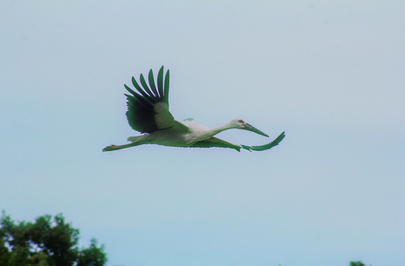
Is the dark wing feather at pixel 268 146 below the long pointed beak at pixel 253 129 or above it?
below

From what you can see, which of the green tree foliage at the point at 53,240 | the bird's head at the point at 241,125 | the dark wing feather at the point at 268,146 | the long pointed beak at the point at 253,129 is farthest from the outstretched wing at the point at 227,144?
the green tree foliage at the point at 53,240

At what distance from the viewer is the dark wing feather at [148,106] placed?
13.5 meters

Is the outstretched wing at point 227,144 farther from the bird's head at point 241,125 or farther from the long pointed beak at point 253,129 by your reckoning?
the bird's head at point 241,125

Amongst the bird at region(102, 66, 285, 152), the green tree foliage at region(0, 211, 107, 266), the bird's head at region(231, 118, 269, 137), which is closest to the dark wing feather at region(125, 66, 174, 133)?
the bird at region(102, 66, 285, 152)

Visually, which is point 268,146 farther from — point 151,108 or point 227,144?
point 151,108

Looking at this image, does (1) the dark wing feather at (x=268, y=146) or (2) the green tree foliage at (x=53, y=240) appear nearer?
(1) the dark wing feather at (x=268, y=146)

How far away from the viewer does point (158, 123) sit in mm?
14055

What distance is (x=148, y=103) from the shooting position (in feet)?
45.0

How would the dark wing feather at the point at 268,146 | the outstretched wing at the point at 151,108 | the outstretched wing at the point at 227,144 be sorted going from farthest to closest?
the dark wing feather at the point at 268,146, the outstretched wing at the point at 227,144, the outstretched wing at the point at 151,108

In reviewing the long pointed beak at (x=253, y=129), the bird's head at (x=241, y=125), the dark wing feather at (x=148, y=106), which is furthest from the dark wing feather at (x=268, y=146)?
the dark wing feather at (x=148, y=106)

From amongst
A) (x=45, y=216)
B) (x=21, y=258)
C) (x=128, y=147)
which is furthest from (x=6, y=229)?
(x=128, y=147)

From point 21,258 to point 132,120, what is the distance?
11403 mm

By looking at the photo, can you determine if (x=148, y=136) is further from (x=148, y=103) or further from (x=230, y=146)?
(x=230, y=146)

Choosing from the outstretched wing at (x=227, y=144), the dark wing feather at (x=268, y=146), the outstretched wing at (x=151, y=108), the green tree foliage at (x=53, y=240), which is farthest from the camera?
the green tree foliage at (x=53, y=240)
